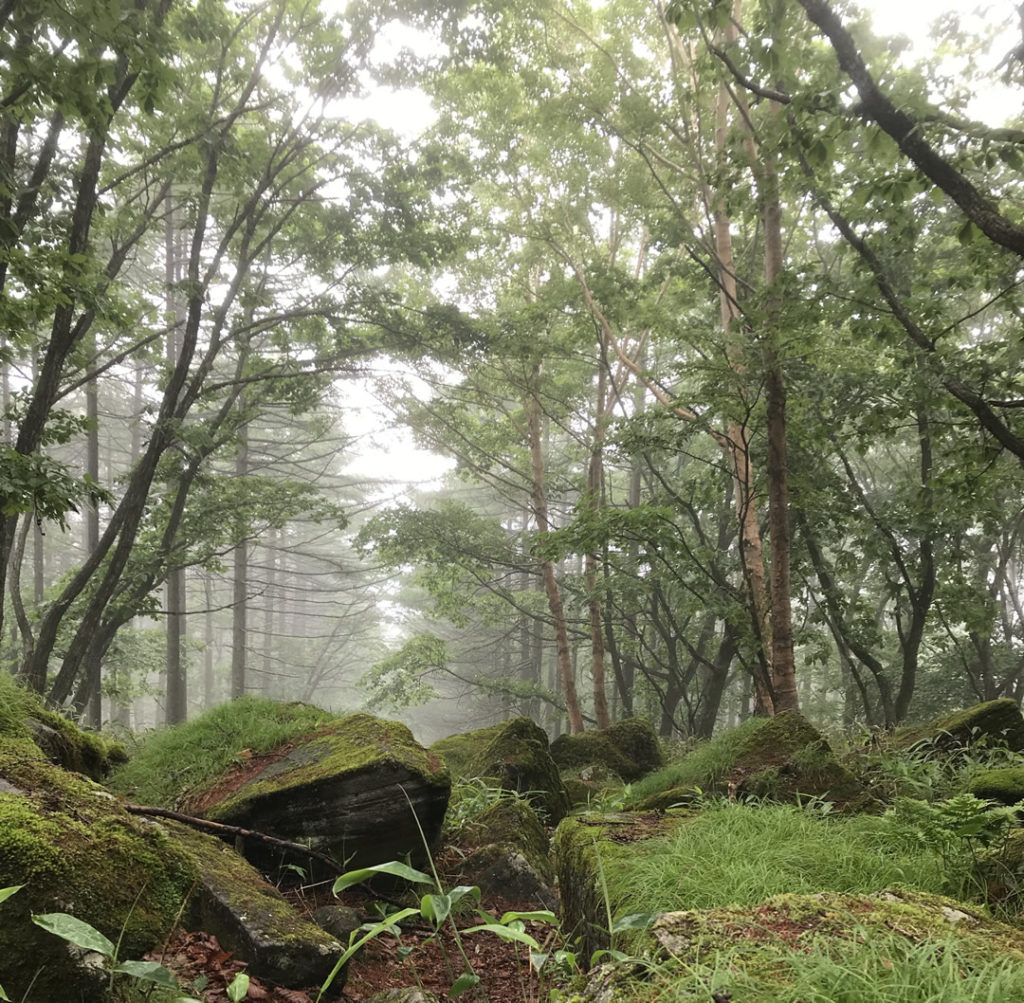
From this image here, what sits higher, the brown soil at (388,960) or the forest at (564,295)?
the forest at (564,295)

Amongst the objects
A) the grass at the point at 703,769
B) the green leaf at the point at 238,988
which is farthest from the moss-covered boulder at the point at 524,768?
the green leaf at the point at 238,988

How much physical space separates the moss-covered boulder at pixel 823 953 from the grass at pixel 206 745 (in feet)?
14.0

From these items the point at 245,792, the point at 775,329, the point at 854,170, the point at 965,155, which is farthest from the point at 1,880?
the point at 854,170

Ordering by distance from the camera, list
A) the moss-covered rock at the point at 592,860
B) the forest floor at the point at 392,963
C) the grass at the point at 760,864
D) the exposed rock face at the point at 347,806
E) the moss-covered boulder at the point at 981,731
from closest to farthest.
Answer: the forest floor at the point at 392,963 → the grass at the point at 760,864 → the moss-covered rock at the point at 592,860 → the exposed rock face at the point at 347,806 → the moss-covered boulder at the point at 981,731

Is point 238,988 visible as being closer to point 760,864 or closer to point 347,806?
point 760,864

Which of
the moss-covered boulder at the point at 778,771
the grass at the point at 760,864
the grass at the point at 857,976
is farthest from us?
the moss-covered boulder at the point at 778,771

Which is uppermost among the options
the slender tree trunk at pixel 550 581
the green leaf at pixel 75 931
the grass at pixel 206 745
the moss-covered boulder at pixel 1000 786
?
the slender tree trunk at pixel 550 581

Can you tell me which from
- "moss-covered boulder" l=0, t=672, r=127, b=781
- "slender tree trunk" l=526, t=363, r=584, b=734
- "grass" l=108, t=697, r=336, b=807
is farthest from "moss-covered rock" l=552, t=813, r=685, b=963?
"slender tree trunk" l=526, t=363, r=584, b=734

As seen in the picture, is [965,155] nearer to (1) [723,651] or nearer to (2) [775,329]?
(2) [775,329]

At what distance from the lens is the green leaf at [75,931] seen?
4.51ft

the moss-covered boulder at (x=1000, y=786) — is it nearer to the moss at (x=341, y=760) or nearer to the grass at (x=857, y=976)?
the grass at (x=857, y=976)

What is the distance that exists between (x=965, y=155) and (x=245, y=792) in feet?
19.6

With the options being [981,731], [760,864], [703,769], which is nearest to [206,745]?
[703,769]

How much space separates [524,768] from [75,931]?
5492 mm
